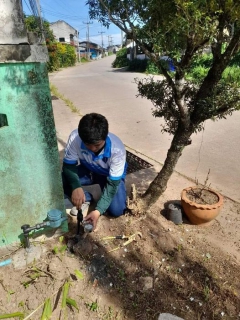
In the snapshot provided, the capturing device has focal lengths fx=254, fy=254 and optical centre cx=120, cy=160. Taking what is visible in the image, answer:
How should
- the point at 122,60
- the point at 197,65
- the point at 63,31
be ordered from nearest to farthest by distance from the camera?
the point at 197,65 < the point at 122,60 < the point at 63,31

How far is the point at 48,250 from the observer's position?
8.08 ft

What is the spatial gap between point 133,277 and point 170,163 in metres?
1.19

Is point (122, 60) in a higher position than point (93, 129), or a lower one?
lower

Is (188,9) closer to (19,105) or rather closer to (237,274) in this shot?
(19,105)

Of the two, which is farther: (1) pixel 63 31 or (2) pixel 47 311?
(1) pixel 63 31

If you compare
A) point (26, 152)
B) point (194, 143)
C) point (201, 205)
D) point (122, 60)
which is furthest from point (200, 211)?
point (122, 60)

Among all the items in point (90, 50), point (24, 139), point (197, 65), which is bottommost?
point (90, 50)

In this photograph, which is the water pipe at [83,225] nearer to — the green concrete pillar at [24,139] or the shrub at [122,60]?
the green concrete pillar at [24,139]

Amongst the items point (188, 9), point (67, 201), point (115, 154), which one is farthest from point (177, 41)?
point (67, 201)

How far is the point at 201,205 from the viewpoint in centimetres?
273

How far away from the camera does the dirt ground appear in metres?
2.00

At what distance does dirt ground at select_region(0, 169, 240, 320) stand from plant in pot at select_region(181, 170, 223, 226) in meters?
0.16

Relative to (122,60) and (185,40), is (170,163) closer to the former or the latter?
(185,40)

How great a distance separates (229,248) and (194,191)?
28.2 inches
